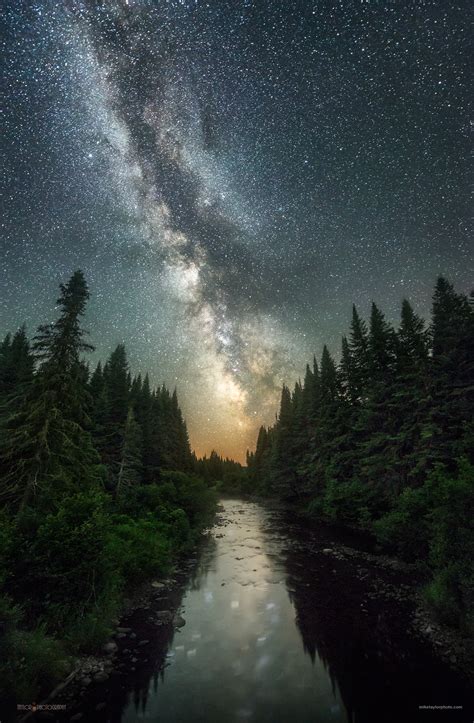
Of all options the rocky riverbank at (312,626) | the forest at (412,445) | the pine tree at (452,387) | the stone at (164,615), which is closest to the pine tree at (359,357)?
the forest at (412,445)

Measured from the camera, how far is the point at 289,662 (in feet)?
31.8

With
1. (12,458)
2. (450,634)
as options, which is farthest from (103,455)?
(450,634)

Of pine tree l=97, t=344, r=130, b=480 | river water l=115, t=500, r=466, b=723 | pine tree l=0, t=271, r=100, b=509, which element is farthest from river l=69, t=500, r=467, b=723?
pine tree l=97, t=344, r=130, b=480

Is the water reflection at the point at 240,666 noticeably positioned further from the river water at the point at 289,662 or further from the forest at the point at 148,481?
the forest at the point at 148,481

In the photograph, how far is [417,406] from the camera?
25.3 metres

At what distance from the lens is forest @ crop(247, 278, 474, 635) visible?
449 inches

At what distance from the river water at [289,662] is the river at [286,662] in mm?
31

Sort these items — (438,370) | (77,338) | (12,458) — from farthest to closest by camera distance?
(438,370), (77,338), (12,458)

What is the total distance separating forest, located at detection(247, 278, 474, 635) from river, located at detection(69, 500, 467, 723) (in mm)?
2490

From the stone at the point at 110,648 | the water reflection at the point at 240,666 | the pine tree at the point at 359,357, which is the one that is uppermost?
the pine tree at the point at 359,357

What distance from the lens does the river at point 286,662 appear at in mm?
7641

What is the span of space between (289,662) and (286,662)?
92 millimetres

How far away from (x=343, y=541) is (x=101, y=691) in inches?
882

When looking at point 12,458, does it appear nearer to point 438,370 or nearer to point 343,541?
point 343,541
